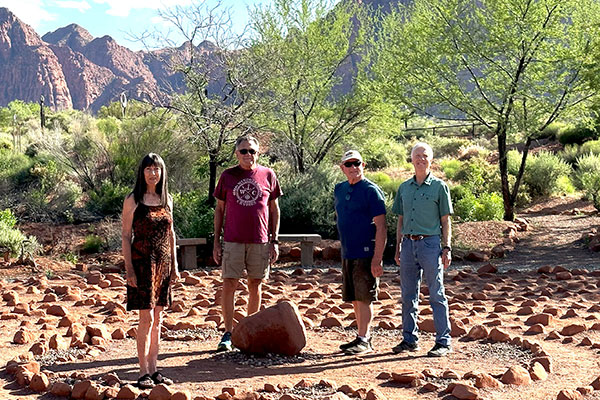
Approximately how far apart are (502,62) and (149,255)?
12.7 metres

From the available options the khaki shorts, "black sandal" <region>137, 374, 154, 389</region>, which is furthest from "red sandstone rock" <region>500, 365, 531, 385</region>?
"black sandal" <region>137, 374, 154, 389</region>

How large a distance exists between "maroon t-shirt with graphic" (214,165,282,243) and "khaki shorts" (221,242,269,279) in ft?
0.17

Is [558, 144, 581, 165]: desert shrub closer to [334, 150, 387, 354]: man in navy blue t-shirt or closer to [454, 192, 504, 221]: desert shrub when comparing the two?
[454, 192, 504, 221]: desert shrub

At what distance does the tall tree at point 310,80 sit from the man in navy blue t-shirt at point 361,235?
1161cm

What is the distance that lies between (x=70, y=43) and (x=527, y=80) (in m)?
170

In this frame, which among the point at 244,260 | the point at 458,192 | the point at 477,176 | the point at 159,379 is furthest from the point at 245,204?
the point at 477,176

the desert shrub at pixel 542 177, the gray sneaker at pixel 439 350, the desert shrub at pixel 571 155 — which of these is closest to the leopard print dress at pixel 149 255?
the gray sneaker at pixel 439 350

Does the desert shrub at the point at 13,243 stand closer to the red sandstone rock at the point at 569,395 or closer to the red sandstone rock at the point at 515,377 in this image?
the red sandstone rock at the point at 515,377

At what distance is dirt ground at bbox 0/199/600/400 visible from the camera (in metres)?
5.08

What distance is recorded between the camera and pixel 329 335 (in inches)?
261

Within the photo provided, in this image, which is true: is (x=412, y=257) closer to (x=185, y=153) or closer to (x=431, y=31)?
(x=431, y=31)

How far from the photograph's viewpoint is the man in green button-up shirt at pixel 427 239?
5.92 m

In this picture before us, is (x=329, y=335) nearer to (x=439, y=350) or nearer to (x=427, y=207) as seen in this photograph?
(x=439, y=350)

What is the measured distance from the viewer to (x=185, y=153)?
18797 millimetres
